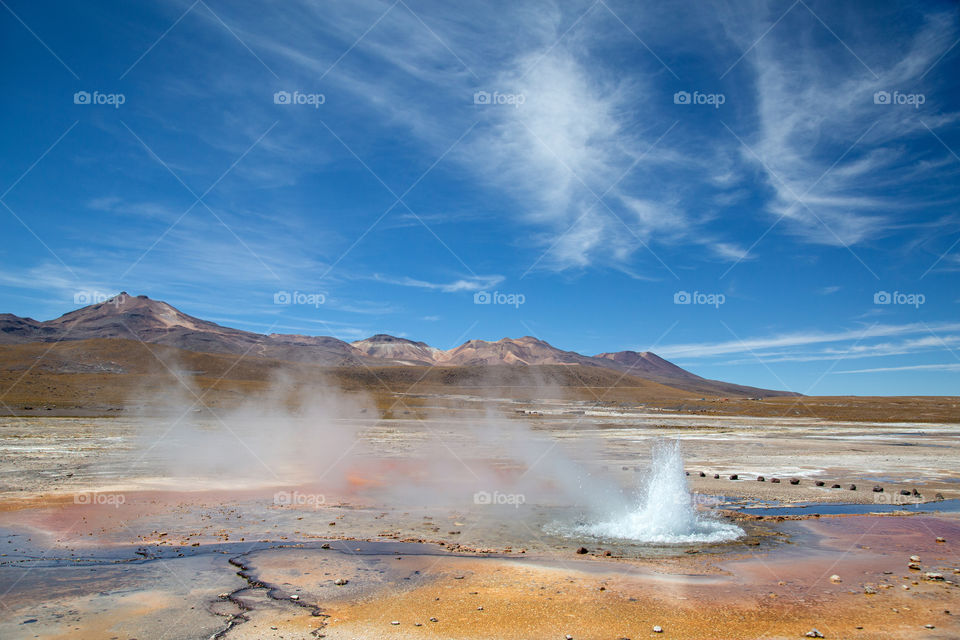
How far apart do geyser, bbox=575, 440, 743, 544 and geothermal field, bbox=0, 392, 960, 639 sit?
7cm

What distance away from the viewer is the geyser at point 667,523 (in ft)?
41.2

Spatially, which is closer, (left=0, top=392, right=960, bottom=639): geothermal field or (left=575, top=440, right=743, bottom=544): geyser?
(left=0, top=392, right=960, bottom=639): geothermal field

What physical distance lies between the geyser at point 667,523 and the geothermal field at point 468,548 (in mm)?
70

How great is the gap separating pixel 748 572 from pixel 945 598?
2.74m

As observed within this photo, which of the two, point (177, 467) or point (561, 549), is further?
point (177, 467)

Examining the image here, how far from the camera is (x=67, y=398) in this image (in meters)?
62.3

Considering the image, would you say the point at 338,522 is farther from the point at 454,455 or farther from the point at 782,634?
the point at 454,455

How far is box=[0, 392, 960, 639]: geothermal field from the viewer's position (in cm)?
752

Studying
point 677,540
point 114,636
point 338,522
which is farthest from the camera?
point 338,522

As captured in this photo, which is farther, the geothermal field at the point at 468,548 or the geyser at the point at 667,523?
the geyser at the point at 667,523

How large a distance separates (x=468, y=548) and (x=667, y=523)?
16.5 ft

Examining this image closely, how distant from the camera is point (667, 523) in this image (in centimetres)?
1317

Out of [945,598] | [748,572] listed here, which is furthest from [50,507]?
[945,598]

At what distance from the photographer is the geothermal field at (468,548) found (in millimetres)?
7516
